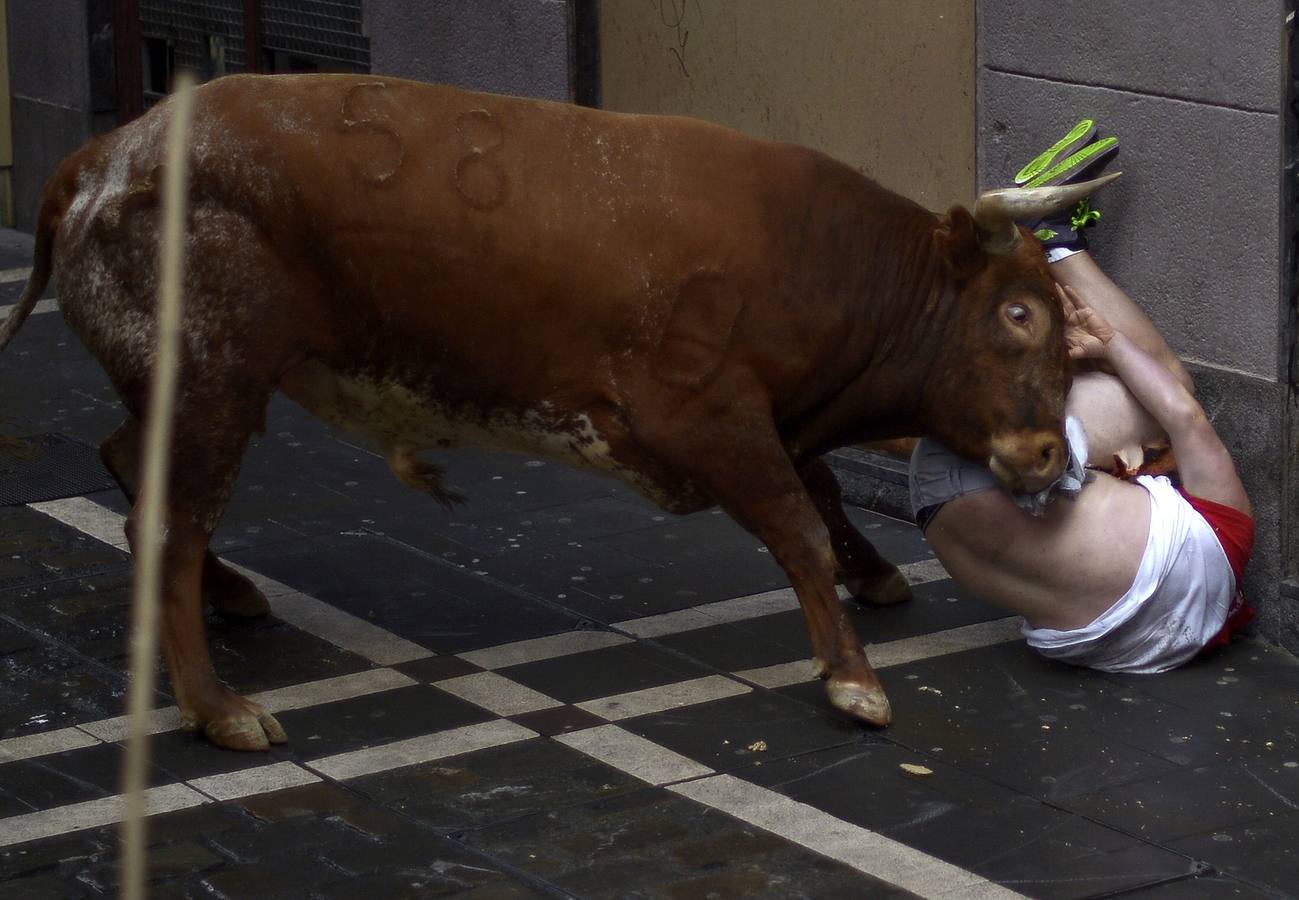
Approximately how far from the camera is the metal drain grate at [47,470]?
762cm

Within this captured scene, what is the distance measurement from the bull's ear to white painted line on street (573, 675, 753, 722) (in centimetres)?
129

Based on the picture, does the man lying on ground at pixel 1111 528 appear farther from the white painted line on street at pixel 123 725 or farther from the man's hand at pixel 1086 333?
the white painted line on street at pixel 123 725

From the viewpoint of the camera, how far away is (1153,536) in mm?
5539

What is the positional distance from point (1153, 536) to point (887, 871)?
1.59 metres

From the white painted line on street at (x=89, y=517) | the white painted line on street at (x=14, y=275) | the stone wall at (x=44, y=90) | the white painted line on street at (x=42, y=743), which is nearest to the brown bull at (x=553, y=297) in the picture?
the white painted line on street at (x=42, y=743)

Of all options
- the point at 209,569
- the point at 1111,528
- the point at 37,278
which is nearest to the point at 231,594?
the point at 209,569

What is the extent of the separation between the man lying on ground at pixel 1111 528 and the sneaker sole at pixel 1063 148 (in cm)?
65

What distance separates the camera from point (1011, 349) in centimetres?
538

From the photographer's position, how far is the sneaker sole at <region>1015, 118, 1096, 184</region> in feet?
20.6

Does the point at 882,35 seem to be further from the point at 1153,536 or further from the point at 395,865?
the point at 395,865

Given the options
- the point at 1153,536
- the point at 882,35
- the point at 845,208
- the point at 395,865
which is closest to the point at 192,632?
the point at 395,865

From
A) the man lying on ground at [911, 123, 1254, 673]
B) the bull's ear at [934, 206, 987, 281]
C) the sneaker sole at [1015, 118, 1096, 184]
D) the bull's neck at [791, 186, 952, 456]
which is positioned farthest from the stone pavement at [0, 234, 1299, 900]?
the sneaker sole at [1015, 118, 1096, 184]

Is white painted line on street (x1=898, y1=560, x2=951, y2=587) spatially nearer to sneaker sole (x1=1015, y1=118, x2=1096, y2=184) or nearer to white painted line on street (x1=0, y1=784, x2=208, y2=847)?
sneaker sole (x1=1015, y1=118, x2=1096, y2=184)

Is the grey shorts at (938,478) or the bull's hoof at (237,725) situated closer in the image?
the bull's hoof at (237,725)
